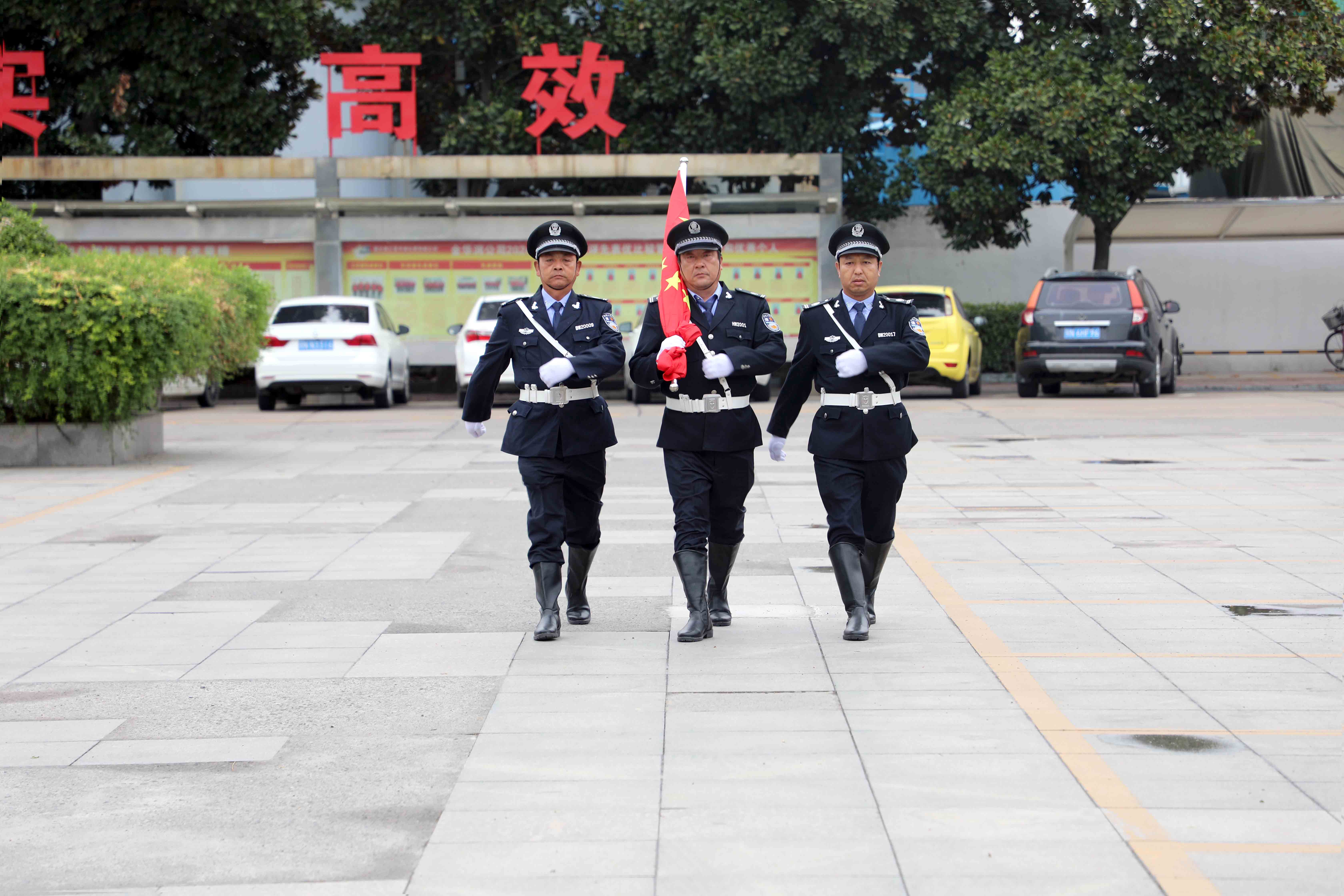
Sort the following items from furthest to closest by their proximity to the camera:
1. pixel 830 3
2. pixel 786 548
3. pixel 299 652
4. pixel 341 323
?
pixel 830 3 → pixel 341 323 → pixel 786 548 → pixel 299 652

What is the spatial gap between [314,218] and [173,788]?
Answer: 2160 cm

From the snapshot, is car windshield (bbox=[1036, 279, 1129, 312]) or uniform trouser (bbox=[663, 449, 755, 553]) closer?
uniform trouser (bbox=[663, 449, 755, 553])

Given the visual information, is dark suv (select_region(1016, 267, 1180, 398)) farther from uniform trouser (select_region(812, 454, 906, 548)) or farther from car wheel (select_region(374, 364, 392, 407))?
uniform trouser (select_region(812, 454, 906, 548))

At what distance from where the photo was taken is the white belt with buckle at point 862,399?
653cm

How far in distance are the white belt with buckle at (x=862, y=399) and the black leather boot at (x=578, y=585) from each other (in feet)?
3.80

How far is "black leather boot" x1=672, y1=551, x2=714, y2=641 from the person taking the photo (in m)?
6.42

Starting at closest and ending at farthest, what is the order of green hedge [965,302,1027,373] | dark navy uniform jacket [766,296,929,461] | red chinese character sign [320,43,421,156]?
dark navy uniform jacket [766,296,929,461]
red chinese character sign [320,43,421,156]
green hedge [965,302,1027,373]

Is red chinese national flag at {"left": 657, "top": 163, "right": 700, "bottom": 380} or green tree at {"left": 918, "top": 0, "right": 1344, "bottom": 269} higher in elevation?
green tree at {"left": 918, "top": 0, "right": 1344, "bottom": 269}

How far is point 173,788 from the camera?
178 inches

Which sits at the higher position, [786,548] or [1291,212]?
[1291,212]

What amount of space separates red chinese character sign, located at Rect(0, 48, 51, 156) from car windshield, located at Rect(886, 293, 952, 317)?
1331 centimetres

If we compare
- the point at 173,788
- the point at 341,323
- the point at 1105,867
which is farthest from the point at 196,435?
the point at 1105,867

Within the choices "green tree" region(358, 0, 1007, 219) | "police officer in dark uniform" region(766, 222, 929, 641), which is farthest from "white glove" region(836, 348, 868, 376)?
"green tree" region(358, 0, 1007, 219)

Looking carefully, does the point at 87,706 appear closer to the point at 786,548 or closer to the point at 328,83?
the point at 786,548
